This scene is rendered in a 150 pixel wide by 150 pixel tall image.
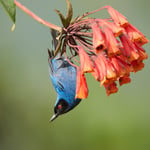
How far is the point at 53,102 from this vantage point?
10.3 m

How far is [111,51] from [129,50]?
0.14m

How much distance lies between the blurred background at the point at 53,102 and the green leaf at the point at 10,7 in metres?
4.76

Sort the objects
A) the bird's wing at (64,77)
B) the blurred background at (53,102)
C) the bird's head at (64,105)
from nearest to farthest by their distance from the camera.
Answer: the bird's wing at (64,77) → the bird's head at (64,105) → the blurred background at (53,102)

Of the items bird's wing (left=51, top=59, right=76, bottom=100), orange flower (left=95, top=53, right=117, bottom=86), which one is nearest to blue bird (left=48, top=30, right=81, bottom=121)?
bird's wing (left=51, top=59, right=76, bottom=100)

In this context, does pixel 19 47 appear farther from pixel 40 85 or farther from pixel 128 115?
pixel 128 115

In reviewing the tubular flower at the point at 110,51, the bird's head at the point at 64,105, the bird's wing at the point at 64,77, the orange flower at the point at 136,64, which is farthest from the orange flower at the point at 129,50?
the bird's head at the point at 64,105

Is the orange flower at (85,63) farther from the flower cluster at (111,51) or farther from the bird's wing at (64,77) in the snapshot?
the bird's wing at (64,77)

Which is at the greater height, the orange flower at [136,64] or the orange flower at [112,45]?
the orange flower at [112,45]

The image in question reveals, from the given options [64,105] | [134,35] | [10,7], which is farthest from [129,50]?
[64,105]

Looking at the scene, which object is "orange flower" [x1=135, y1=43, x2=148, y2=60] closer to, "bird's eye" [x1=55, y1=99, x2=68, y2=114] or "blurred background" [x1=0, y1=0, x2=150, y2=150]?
"bird's eye" [x1=55, y1=99, x2=68, y2=114]

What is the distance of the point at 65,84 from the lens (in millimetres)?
4605

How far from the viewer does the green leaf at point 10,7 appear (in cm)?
353

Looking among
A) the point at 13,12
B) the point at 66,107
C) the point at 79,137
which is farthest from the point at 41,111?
the point at 13,12

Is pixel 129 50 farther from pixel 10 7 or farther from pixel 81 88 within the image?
pixel 10 7
